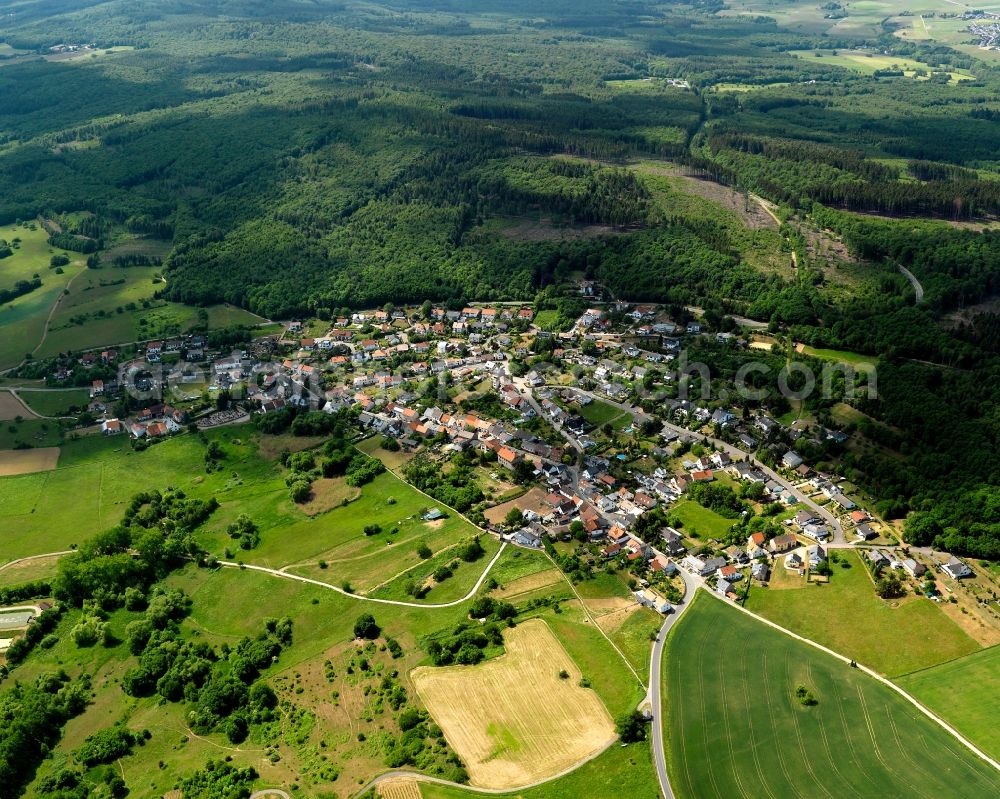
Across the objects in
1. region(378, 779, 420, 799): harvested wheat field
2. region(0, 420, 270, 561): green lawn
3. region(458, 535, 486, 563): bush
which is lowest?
region(0, 420, 270, 561): green lawn

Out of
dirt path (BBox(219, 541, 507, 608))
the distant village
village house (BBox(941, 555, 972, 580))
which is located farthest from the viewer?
the distant village

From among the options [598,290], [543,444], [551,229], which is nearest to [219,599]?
[543,444]

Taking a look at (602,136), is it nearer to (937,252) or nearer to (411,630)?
(937,252)

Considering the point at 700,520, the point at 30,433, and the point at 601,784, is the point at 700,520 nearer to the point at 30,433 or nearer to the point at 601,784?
the point at 601,784

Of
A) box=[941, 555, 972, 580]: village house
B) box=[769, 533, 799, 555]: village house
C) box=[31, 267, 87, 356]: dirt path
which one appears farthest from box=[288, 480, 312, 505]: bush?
box=[941, 555, 972, 580]: village house

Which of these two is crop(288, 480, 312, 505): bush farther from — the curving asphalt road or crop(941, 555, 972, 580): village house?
crop(941, 555, 972, 580): village house

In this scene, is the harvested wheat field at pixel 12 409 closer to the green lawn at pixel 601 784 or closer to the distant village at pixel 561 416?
the distant village at pixel 561 416

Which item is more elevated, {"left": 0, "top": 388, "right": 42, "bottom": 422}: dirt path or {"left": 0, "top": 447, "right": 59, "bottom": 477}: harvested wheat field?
{"left": 0, "top": 388, "right": 42, "bottom": 422}: dirt path
